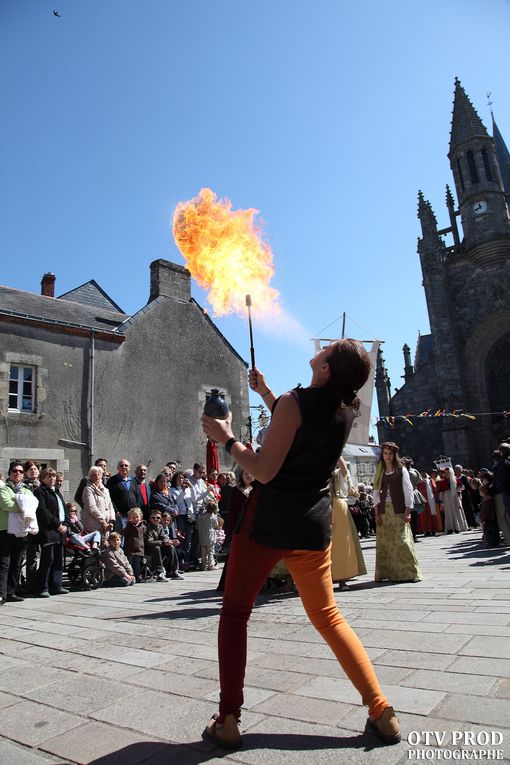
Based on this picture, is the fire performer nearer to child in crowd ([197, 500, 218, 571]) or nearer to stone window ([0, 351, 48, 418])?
child in crowd ([197, 500, 218, 571])

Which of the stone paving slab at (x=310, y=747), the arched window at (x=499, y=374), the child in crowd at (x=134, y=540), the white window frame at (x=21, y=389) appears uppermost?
the arched window at (x=499, y=374)

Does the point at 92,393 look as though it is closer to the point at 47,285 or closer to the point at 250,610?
the point at 47,285

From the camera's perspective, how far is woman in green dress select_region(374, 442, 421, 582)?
6.96m

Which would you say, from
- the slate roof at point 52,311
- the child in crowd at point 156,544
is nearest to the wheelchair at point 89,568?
the child in crowd at point 156,544

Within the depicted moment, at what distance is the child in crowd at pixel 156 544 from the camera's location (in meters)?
9.04

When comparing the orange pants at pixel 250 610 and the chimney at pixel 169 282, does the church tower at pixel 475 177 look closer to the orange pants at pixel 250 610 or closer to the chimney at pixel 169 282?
the chimney at pixel 169 282

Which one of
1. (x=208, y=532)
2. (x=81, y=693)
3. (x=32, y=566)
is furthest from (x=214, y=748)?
(x=208, y=532)

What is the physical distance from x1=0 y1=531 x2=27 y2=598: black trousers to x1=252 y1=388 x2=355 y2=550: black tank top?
614 centimetres

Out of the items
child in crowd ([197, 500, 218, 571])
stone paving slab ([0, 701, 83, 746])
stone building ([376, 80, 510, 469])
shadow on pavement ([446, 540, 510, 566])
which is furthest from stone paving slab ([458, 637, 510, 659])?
stone building ([376, 80, 510, 469])

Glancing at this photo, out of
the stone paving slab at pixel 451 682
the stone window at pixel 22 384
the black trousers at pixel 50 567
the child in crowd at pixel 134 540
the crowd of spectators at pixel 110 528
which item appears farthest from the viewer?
the stone window at pixel 22 384

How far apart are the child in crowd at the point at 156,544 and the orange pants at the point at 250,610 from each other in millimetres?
6976

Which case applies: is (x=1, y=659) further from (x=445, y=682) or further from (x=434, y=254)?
(x=434, y=254)

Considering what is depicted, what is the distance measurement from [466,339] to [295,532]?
32.4 metres

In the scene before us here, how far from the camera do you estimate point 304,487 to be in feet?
8.22
